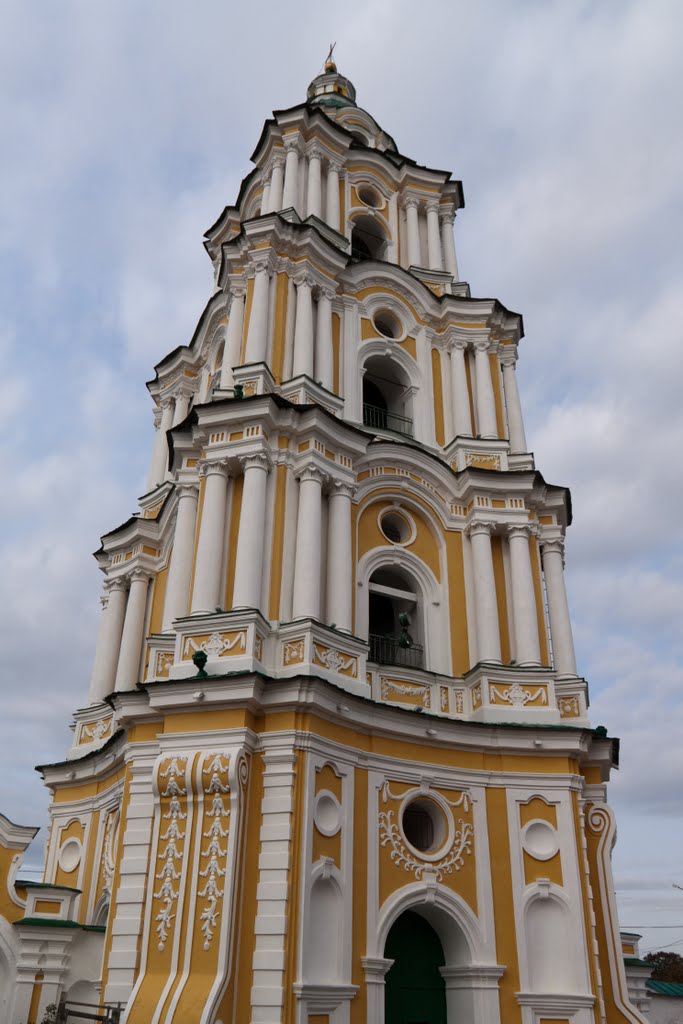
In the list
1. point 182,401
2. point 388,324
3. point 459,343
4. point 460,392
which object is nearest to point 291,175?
point 388,324

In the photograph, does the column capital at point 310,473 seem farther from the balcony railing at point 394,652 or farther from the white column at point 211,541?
the balcony railing at point 394,652

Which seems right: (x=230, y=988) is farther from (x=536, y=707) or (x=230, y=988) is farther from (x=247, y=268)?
(x=247, y=268)

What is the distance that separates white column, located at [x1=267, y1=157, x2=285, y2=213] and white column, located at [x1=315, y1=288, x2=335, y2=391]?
345 centimetres

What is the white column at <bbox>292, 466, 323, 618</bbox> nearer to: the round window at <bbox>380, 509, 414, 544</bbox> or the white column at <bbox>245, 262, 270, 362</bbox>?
the round window at <bbox>380, 509, 414, 544</bbox>

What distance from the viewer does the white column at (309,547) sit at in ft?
53.0

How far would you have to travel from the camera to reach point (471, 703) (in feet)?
58.0

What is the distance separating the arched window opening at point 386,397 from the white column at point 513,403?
2.84 meters

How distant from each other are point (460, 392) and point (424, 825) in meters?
10.7

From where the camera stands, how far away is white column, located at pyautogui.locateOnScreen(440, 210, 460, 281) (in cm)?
2584

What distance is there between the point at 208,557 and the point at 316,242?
29.9ft

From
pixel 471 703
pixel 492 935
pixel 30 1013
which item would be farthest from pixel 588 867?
pixel 30 1013

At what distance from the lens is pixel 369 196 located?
26.2 meters

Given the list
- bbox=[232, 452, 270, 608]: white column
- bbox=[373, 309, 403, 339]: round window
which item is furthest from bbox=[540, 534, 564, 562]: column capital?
bbox=[232, 452, 270, 608]: white column

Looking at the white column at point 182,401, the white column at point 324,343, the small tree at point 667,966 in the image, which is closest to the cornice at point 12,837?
the white column at point 324,343
